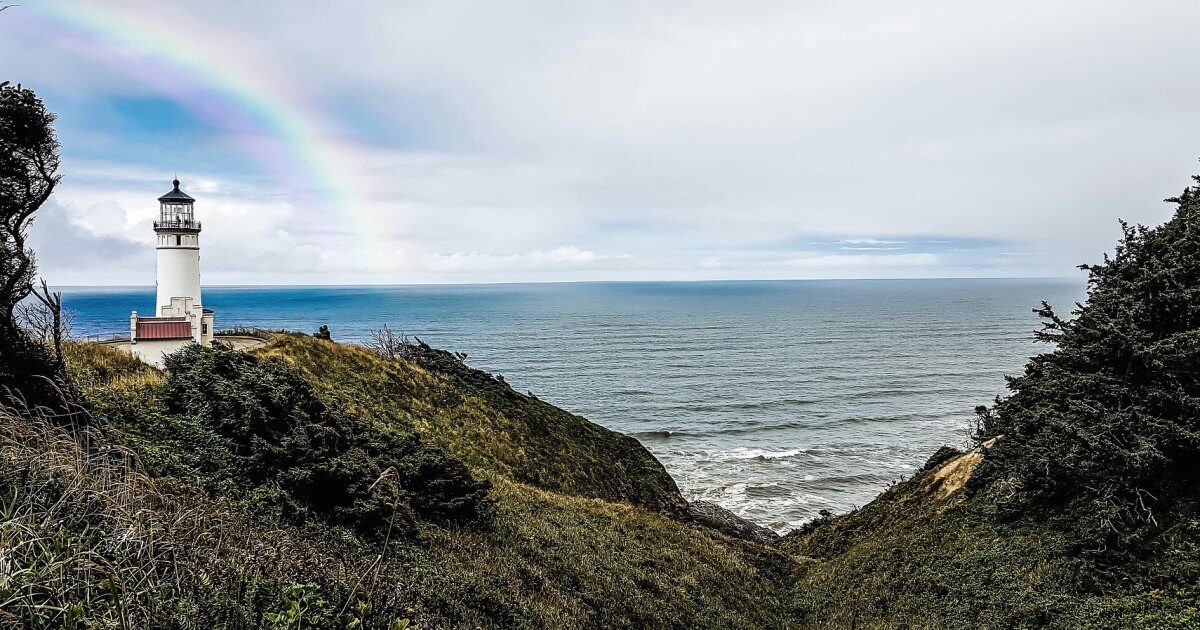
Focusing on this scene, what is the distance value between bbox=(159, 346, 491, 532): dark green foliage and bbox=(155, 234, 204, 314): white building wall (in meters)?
17.1

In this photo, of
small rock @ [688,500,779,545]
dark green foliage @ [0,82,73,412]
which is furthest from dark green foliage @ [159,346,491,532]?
small rock @ [688,500,779,545]

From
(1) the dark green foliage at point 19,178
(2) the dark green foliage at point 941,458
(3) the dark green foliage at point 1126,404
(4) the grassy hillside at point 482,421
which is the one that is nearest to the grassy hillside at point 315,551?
(4) the grassy hillside at point 482,421

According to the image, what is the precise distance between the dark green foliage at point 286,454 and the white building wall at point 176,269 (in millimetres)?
17123

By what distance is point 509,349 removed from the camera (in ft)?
304

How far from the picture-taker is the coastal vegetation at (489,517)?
5113 mm

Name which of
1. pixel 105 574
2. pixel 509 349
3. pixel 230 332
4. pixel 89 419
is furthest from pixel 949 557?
pixel 509 349

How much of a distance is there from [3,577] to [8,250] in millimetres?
6584

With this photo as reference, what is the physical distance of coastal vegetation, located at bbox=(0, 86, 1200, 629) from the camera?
5113mm

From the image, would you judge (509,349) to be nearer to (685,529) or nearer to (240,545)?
(685,529)

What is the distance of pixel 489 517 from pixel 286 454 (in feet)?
15.2

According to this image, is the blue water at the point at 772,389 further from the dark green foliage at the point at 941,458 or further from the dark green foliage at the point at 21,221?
the dark green foliage at the point at 21,221

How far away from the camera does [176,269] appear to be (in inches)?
1072

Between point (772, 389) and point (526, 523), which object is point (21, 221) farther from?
point (772, 389)

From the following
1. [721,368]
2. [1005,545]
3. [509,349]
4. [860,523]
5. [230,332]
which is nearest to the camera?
[1005,545]
